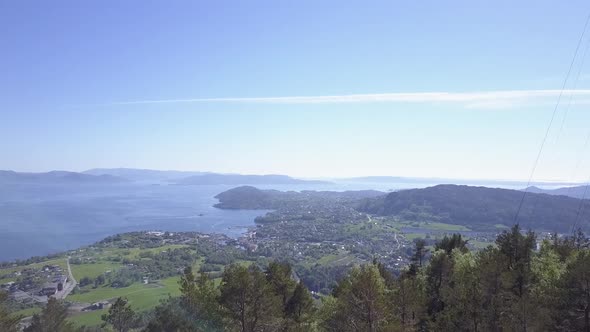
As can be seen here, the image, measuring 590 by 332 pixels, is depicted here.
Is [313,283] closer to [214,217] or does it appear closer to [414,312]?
[414,312]

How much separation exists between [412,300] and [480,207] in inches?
3744

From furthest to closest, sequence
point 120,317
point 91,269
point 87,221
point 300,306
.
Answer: point 87,221, point 91,269, point 120,317, point 300,306

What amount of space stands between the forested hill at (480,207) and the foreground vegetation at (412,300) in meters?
61.9

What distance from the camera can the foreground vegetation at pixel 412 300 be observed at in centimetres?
1130

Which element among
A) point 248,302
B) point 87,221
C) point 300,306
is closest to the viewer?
point 248,302

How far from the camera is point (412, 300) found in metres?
14.4

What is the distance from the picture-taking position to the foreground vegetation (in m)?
11.3

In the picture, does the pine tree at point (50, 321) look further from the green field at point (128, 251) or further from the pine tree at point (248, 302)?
the green field at point (128, 251)

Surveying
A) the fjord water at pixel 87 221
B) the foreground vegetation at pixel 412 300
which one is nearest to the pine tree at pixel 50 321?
the foreground vegetation at pixel 412 300

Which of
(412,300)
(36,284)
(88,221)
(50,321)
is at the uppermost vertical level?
(412,300)

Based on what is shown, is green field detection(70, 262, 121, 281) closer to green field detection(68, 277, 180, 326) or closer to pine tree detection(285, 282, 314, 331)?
green field detection(68, 277, 180, 326)

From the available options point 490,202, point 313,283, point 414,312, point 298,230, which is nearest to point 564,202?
point 490,202

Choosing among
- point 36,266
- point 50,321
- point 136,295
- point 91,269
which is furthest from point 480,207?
point 50,321

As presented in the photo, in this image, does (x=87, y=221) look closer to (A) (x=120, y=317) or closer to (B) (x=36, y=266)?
(B) (x=36, y=266)
